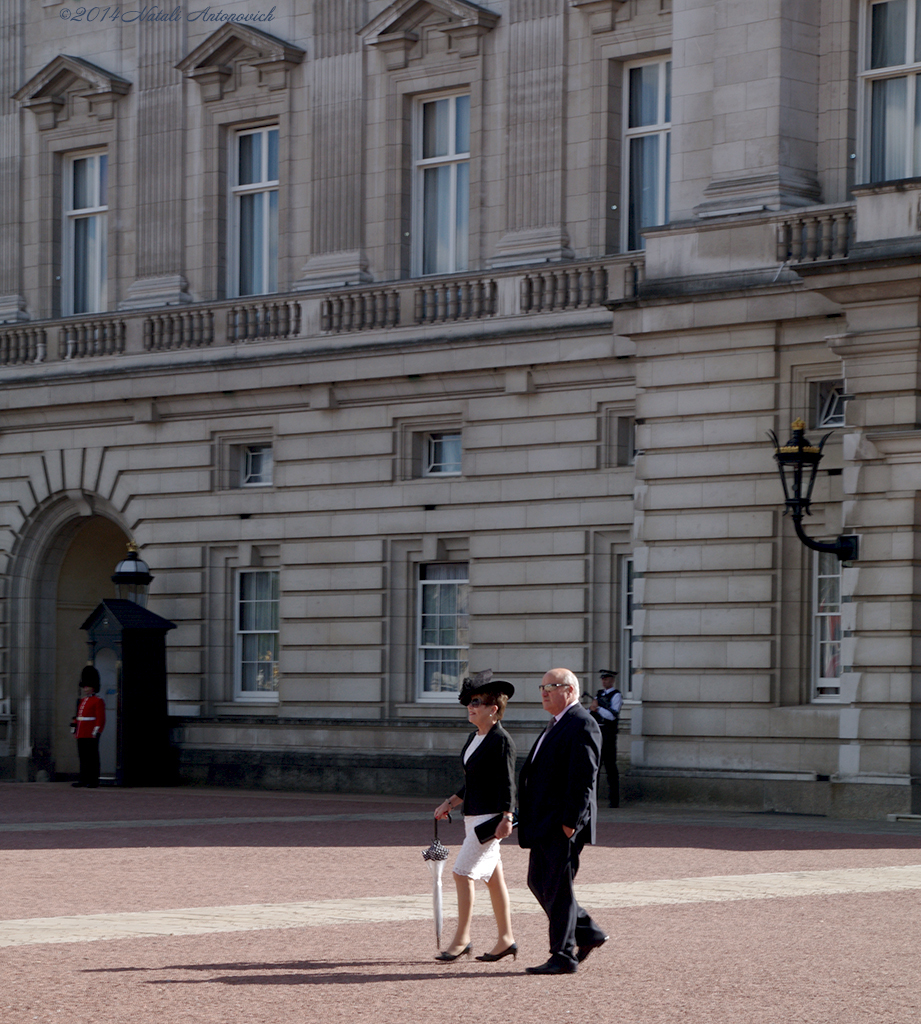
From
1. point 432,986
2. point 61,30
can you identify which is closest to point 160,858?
point 432,986

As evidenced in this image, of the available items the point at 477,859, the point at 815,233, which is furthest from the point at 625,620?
the point at 477,859

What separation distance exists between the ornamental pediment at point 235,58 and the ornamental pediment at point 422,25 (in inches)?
60.1

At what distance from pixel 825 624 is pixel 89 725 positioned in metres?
11.8

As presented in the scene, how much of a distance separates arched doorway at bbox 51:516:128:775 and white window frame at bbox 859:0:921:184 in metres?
14.7

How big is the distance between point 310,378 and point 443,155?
377cm

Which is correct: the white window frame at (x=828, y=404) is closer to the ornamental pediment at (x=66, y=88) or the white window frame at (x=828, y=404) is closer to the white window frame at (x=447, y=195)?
the white window frame at (x=447, y=195)

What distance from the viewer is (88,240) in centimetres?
3431

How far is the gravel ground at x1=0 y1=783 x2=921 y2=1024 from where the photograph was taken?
9.97m

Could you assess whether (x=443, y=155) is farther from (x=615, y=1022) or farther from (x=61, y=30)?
(x=615, y=1022)

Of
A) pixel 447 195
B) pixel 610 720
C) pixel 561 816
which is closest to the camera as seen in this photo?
pixel 561 816

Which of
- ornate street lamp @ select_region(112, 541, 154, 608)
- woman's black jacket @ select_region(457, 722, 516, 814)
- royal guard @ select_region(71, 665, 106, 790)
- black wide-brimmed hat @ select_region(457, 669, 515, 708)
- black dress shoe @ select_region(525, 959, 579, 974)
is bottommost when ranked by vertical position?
royal guard @ select_region(71, 665, 106, 790)

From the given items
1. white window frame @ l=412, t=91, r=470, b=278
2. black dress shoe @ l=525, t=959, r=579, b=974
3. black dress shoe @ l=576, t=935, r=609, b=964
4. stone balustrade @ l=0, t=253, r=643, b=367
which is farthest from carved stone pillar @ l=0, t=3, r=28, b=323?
black dress shoe @ l=525, t=959, r=579, b=974

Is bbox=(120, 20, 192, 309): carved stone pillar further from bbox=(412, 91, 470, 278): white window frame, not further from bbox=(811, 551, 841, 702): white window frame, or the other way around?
bbox=(811, 551, 841, 702): white window frame

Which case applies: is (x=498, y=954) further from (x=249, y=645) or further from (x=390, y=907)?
(x=249, y=645)
